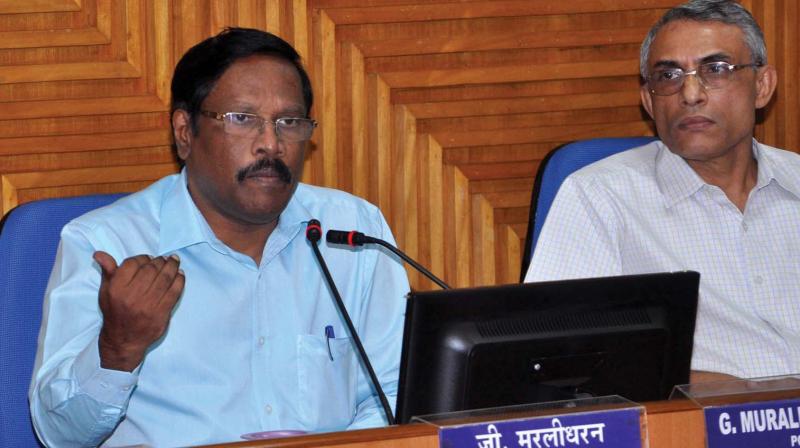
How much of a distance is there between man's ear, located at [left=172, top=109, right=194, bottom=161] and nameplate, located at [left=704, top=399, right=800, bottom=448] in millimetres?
1364

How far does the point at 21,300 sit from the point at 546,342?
119 centimetres

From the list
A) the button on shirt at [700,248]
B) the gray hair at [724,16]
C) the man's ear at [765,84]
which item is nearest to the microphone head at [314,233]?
the button on shirt at [700,248]

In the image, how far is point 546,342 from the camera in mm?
1846

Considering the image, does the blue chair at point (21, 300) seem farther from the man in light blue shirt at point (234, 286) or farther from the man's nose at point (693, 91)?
the man's nose at point (693, 91)

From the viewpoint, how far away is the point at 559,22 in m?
3.44

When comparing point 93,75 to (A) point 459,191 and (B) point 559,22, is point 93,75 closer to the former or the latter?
(A) point 459,191

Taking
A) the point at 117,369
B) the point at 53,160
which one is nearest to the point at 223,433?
the point at 117,369

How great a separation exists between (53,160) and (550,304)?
1.68 metres

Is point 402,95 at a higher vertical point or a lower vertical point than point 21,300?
higher

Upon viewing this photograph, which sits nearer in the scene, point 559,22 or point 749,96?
point 749,96

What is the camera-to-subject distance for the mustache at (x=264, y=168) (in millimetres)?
2473

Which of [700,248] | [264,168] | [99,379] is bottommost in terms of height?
[99,379]

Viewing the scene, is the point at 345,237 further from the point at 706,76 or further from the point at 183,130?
the point at 706,76

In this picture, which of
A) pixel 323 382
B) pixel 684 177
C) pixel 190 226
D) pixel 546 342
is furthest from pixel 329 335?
pixel 684 177
